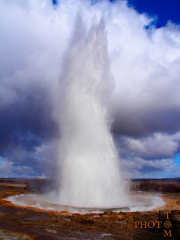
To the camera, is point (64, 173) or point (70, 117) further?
point (70, 117)

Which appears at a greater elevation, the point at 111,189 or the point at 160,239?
the point at 111,189

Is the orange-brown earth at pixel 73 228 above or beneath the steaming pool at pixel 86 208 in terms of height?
beneath

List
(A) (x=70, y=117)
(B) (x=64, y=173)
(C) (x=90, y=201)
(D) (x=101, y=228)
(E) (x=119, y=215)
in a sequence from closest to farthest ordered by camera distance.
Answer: (D) (x=101, y=228), (E) (x=119, y=215), (C) (x=90, y=201), (B) (x=64, y=173), (A) (x=70, y=117)

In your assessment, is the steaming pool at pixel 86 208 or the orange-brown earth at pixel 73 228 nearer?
the orange-brown earth at pixel 73 228

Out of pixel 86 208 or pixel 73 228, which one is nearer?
pixel 73 228

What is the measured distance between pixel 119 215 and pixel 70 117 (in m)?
12.3

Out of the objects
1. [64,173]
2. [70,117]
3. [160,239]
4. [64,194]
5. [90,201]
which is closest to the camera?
[160,239]

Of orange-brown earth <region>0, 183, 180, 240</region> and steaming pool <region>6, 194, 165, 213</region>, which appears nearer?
orange-brown earth <region>0, 183, 180, 240</region>

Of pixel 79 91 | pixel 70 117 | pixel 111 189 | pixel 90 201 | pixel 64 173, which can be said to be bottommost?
pixel 90 201

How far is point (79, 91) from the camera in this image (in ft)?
73.8

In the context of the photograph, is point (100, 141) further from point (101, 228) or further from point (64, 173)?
point (101, 228)

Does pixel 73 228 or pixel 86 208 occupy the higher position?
pixel 86 208

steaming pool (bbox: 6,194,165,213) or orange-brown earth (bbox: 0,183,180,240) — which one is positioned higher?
steaming pool (bbox: 6,194,165,213)

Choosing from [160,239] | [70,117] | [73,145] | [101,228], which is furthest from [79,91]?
[160,239]
